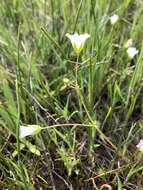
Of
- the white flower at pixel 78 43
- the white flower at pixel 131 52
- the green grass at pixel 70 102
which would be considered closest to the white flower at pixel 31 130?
the green grass at pixel 70 102

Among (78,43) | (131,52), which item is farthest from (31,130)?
(131,52)

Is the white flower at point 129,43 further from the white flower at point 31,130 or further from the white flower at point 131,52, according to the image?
the white flower at point 31,130

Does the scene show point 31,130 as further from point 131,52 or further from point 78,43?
point 131,52

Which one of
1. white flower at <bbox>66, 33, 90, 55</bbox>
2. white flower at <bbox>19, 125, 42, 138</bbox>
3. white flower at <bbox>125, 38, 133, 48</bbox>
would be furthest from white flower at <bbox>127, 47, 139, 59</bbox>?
white flower at <bbox>19, 125, 42, 138</bbox>

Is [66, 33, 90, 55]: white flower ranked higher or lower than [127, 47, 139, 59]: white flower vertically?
lower

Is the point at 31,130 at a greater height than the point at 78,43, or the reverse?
the point at 78,43

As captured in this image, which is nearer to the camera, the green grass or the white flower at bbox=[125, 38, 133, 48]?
the green grass

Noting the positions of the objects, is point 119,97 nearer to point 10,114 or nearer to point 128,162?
point 128,162

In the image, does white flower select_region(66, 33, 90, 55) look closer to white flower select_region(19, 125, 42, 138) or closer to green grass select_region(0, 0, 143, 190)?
green grass select_region(0, 0, 143, 190)

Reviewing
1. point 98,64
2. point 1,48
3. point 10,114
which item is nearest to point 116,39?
point 98,64
